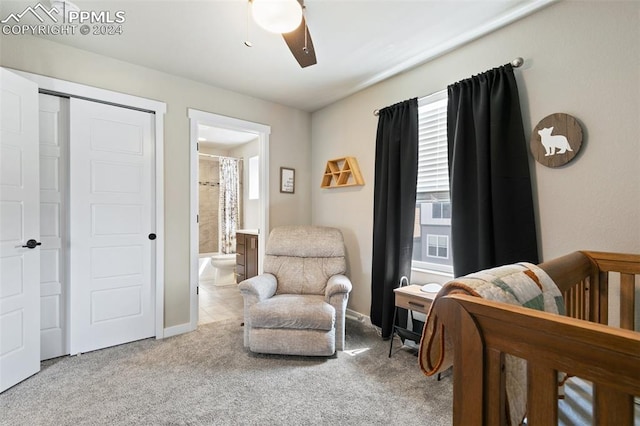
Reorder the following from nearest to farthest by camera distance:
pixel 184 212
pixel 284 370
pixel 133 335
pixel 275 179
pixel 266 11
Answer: pixel 266 11 → pixel 284 370 → pixel 133 335 → pixel 184 212 → pixel 275 179

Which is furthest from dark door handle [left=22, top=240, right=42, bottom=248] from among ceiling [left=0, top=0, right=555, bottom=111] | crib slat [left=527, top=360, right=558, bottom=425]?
crib slat [left=527, top=360, right=558, bottom=425]

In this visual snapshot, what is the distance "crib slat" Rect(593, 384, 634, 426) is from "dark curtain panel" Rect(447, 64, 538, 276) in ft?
4.71

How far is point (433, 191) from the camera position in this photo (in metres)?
2.55

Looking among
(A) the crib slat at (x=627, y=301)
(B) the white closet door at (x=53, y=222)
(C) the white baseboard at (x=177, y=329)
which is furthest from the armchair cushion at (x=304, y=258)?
(A) the crib slat at (x=627, y=301)

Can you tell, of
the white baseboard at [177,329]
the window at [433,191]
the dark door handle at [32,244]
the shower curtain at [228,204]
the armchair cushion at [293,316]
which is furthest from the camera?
the shower curtain at [228,204]

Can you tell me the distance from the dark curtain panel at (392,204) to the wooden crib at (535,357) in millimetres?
1854

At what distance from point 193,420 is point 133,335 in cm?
141

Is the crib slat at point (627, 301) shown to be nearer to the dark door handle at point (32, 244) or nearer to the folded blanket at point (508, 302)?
the folded blanket at point (508, 302)

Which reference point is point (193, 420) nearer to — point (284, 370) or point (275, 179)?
point (284, 370)

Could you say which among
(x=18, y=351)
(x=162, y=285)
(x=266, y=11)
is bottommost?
(x=18, y=351)

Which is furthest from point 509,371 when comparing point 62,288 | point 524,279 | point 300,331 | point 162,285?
point 62,288

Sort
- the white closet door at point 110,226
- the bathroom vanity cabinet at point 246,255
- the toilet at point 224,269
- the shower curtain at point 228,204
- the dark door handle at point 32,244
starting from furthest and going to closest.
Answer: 1. the shower curtain at point 228,204
2. the toilet at point 224,269
3. the bathroom vanity cabinet at point 246,255
4. the white closet door at point 110,226
5. the dark door handle at point 32,244

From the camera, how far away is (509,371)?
76 cm

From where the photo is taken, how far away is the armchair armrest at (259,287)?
242 centimetres
